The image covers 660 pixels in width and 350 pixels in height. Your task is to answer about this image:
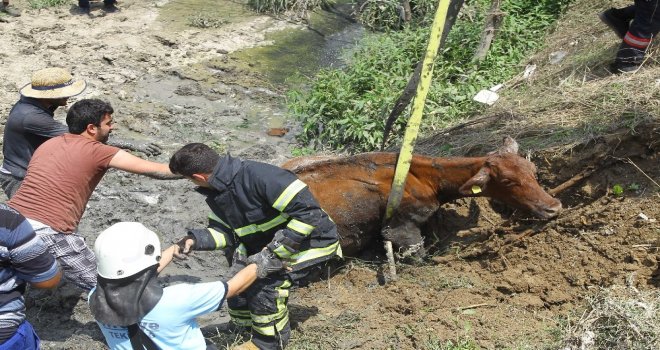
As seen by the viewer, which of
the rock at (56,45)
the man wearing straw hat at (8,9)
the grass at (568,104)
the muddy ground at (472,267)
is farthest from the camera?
the man wearing straw hat at (8,9)

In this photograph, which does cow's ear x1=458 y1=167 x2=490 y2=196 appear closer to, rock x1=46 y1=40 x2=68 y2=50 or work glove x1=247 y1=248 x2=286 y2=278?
work glove x1=247 y1=248 x2=286 y2=278

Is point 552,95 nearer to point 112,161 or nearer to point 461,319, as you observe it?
point 461,319

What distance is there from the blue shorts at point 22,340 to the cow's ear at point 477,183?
346 cm

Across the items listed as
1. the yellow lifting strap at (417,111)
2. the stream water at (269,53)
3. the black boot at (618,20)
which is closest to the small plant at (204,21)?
the stream water at (269,53)

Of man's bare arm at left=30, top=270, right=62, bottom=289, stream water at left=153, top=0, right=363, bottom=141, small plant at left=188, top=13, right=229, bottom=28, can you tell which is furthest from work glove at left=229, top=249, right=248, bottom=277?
small plant at left=188, top=13, right=229, bottom=28

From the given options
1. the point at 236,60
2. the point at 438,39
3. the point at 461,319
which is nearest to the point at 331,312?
the point at 461,319

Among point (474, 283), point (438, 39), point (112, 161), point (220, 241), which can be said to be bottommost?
point (474, 283)

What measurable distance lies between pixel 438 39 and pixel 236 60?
20.5 feet

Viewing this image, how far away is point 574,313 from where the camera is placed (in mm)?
4977

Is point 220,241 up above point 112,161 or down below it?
below

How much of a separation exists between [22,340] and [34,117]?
2.00 metres

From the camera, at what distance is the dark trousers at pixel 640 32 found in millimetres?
7387

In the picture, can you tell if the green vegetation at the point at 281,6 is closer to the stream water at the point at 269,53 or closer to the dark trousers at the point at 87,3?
the stream water at the point at 269,53

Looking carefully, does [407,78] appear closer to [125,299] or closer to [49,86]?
[49,86]
